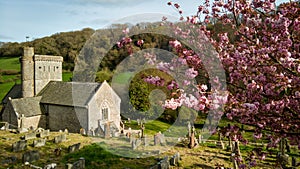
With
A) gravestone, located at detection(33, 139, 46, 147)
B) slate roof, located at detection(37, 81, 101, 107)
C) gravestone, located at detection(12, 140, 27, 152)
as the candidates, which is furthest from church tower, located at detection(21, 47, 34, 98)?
gravestone, located at detection(12, 140, 27, 152)

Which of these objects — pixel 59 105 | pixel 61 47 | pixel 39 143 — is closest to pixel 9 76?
pixel 61 47

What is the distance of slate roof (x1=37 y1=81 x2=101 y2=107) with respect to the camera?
29562mm

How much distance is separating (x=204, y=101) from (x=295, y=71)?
188 centimetres

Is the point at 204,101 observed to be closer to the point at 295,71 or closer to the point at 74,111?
the point at 295,71

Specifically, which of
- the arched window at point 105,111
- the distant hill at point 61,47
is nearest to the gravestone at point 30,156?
the arched window at point 105,111

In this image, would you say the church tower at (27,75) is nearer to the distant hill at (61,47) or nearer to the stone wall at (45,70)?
the stone wall at (45,70)

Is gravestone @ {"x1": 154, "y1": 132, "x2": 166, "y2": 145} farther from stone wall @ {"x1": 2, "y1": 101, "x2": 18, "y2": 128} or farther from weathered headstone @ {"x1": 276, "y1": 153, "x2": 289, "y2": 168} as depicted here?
stone wall @ {"x1": 2, "y1": 101, "x2": 18, "y2": 128}

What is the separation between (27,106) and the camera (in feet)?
102

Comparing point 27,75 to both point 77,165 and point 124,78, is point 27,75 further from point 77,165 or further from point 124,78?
point 77,165

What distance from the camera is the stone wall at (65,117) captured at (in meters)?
29.0

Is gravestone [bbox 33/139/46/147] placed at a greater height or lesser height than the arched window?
lesser

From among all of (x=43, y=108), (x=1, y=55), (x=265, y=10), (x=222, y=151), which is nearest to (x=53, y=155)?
(x=222, y=151)

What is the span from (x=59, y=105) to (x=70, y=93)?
178 centimetres

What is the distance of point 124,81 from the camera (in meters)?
37.8
